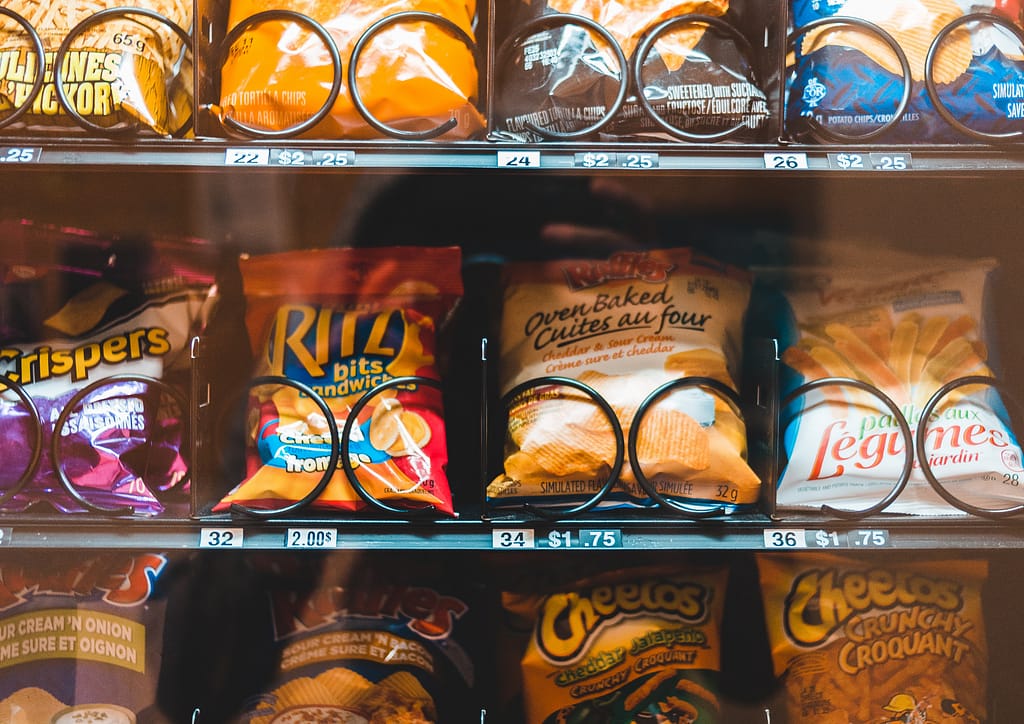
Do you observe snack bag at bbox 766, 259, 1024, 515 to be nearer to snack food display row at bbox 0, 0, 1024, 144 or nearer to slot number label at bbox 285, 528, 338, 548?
snack food display row at bbox 0, 0, 1024, 144

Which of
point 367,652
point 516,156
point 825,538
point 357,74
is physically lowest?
point 367,652

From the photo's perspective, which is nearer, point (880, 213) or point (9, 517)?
A: point (9, 517)

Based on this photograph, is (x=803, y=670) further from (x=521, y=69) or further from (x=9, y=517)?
(x=9, y=517)

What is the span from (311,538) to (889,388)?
0.75 meters

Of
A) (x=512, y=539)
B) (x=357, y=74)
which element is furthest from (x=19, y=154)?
(x=512, y=539)

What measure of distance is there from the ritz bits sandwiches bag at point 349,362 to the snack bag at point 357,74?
181 mm

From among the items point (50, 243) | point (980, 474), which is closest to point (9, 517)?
point (50, 243)

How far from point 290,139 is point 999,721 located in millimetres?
1201

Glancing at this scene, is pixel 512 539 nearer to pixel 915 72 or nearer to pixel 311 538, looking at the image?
pixel 311 538

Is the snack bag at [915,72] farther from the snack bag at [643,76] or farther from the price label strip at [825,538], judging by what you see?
the price label strip at [825,538]

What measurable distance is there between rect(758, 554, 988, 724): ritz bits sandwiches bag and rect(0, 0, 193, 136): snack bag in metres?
1.01

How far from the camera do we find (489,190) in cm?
93

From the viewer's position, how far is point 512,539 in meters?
0.82

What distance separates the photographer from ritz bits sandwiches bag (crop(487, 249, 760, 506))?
858mm
